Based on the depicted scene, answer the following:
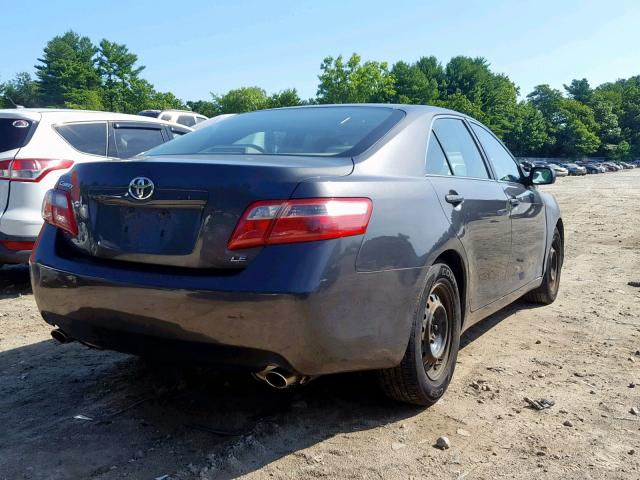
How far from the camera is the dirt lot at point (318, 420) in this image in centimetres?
254

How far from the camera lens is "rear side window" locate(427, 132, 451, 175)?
3.31m

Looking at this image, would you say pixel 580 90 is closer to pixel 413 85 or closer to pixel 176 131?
pixel 413 85

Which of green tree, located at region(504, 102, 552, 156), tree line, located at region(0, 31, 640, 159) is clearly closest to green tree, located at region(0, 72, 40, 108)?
tree line, located at region(0, 31, 640, 159)

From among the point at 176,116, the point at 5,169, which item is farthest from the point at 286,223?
the point at 176,116

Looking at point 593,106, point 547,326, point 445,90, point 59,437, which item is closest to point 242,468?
point 59,437

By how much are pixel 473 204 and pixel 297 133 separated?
3.54 ft

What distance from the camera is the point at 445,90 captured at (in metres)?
86.8

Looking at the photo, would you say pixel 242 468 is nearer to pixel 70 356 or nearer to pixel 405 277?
pixel 405 277

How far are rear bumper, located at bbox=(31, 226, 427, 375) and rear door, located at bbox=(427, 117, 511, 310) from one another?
74 cm

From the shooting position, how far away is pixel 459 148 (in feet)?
12.7

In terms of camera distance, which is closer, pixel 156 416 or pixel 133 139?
pixel 156 416

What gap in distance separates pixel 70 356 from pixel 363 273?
235 cm

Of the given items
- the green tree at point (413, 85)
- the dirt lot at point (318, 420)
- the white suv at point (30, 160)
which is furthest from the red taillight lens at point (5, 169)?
the green tree at point (413, 85)

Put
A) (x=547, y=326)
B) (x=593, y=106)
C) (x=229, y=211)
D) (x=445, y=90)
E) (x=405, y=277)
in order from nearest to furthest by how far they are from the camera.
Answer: (x=229, y=211) → (x=405, y=277) → (x=547, y=326) → (x=445, y=90) → (x=593, y=106)
